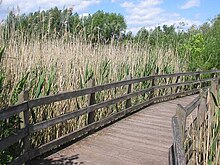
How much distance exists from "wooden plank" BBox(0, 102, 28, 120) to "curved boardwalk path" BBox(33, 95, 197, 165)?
86 centimetres

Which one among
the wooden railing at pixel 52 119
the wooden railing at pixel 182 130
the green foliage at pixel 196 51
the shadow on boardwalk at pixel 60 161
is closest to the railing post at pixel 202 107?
the wooden railing at pixel 182 130

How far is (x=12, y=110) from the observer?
3.35m

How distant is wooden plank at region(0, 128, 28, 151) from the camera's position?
320 centimetres

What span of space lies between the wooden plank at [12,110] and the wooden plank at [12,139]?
0.77 ft

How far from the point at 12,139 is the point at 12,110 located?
31 cm

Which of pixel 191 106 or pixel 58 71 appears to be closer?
pixel 191 106

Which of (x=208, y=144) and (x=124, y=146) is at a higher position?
(x=208, y=144)

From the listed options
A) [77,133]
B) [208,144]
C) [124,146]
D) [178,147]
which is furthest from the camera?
[77,133]

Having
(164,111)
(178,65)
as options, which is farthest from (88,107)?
(178,65)

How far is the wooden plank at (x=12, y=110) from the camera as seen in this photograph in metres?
3.15

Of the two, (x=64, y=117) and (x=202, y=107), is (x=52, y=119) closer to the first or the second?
(x=64, y=117)

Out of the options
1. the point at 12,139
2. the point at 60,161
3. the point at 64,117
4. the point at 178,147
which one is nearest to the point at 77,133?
the point at 64,117

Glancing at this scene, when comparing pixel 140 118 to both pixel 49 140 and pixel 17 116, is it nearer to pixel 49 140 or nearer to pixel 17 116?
pixel 49 140

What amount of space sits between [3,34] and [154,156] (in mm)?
2682
